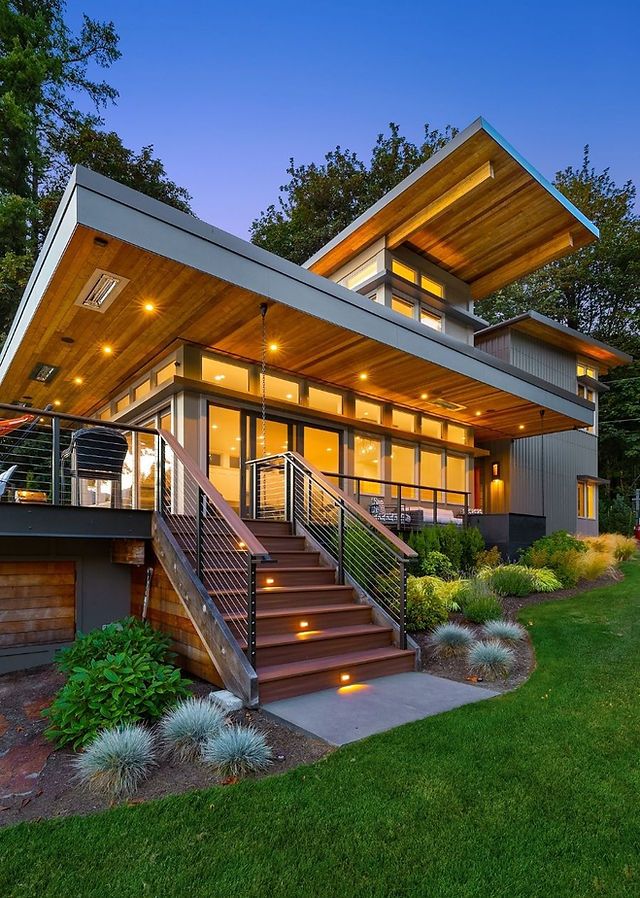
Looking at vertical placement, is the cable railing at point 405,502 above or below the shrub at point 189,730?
above

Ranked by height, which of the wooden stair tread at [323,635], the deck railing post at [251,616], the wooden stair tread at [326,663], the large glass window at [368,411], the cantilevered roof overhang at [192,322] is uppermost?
the cantilevered roof overhang at [192,322]

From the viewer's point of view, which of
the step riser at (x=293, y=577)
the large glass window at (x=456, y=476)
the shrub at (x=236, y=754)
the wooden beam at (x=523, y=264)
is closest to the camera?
the shrub at (x=236, y=754)

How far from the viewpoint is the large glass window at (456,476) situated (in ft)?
44.6

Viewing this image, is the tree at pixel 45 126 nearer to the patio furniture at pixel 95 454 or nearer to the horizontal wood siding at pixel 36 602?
the patio furniture at pixel 95 454

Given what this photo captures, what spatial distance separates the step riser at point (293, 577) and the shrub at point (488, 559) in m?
4.77

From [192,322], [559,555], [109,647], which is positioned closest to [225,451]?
[192,322]

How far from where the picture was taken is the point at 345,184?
2341 centimetres

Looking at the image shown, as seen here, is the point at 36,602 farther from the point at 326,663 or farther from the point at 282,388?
the point at 282,388

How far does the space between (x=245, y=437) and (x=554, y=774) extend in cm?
737

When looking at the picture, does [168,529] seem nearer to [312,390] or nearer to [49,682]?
[49,682]

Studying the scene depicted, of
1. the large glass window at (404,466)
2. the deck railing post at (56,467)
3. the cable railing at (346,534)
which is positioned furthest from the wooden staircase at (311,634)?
the large glass window at (404,466)

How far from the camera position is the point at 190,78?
3042 cm

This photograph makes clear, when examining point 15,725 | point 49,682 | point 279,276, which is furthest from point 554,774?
point 279,276

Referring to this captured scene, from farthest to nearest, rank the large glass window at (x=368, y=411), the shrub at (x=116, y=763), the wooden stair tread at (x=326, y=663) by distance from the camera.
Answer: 1. the large glass window at (x=368, y=411)
2. the wooden stair tread at (x=326, y=663)
3. the shrub at (x=116, y=763)
